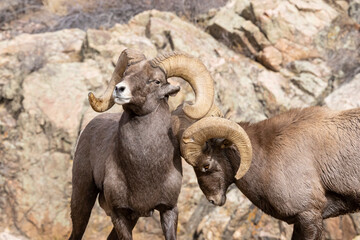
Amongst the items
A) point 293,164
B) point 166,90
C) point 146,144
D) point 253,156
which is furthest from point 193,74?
point 293,164

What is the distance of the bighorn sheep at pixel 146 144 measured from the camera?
546cm

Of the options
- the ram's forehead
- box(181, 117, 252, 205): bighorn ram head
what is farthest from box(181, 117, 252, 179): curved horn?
the ram's forehead

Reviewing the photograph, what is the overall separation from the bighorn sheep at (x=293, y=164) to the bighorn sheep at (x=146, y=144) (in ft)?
1.13

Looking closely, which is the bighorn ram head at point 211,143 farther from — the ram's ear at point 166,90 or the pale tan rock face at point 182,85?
the pale tan rock face at point 182,85

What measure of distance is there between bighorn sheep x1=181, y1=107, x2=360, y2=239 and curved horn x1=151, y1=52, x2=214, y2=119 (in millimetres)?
330

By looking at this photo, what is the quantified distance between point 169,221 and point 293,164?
5.10ft

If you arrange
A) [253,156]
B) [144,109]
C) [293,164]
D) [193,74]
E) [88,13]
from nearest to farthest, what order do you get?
[144,109], [193,74], [293,164], [253,156], [88,13]

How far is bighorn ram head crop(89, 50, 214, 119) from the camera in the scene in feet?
17.6

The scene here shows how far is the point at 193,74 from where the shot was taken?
5703mm

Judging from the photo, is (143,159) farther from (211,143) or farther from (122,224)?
(211,143)

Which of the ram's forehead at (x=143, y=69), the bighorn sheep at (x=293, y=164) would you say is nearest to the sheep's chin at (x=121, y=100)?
the ram's forehead at (x=143, y=69)

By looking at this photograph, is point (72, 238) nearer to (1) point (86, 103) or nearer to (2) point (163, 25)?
(1) point (86, 103)

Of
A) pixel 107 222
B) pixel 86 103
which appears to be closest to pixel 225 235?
pixel 107 222

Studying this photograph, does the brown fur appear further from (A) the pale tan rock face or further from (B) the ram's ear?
(A) the pale tan rock face
